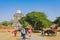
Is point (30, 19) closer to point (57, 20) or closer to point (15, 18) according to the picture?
point (57, 20)

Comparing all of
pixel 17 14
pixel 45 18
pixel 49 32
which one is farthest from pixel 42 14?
pixel 17 14

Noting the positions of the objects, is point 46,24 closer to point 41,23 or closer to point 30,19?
point 41,23

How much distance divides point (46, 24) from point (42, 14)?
6.18 metres

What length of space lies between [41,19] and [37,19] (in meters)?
1.63

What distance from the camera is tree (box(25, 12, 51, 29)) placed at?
65.5m

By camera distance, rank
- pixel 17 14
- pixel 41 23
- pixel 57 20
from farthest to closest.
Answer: pixel 17 14 < pixel 57 20 < pixel 41 23

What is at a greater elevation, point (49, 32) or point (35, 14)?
point (35, 14)

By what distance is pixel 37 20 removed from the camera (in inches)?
2613

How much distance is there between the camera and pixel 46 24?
6606cm

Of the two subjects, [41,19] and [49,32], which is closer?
[49,32]

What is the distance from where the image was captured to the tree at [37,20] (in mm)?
65531

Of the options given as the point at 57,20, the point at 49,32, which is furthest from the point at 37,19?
the point at 49,32

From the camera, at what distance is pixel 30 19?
6850cm

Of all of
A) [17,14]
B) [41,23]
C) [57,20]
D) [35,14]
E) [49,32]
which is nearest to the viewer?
[49,32]
